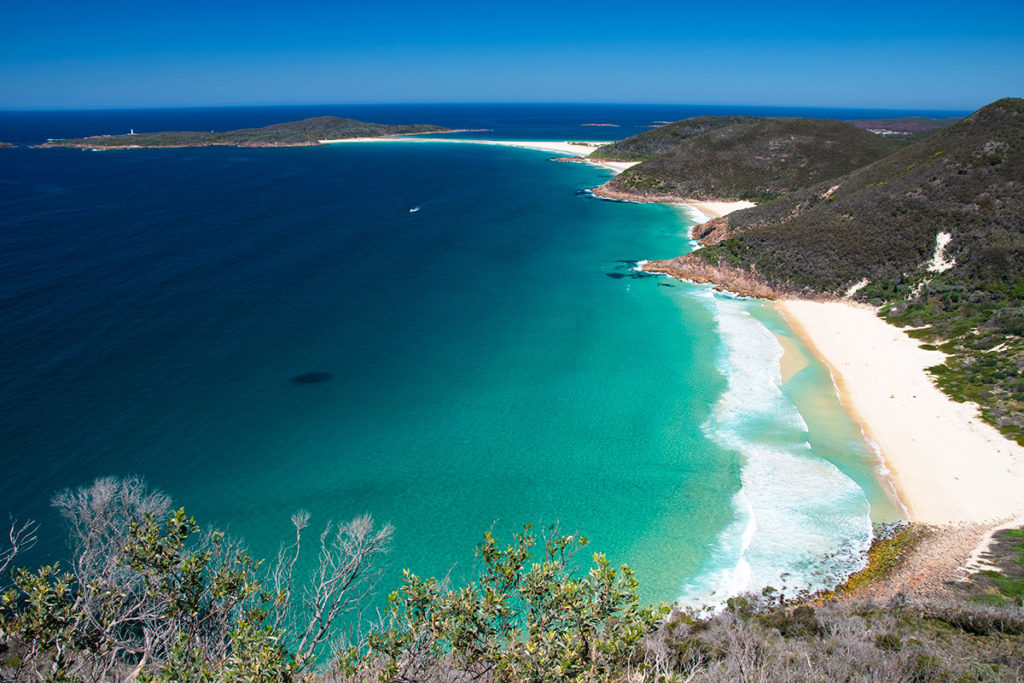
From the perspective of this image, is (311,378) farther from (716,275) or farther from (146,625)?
(716,275)

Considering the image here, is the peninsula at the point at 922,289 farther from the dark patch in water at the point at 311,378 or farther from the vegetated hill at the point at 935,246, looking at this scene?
the dark patch in water at the point at 311,378

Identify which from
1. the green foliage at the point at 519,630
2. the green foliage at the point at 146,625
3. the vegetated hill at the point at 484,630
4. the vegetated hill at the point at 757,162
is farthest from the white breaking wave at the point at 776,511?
the vegetated hill at the point at 757,162

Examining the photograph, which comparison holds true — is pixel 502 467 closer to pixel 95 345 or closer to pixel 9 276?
pixel 95 345

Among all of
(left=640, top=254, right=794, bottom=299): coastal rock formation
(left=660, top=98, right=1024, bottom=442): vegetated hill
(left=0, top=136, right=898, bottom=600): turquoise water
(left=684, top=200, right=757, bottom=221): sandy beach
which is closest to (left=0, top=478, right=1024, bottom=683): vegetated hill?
(left=0, top=136, right=898, bottom=600): turquoise water

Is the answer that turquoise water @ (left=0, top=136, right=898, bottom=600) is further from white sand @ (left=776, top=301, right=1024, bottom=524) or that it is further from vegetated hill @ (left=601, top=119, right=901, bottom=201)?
vegetated hill @ (left=601, top=119, right=901, bottom=201)

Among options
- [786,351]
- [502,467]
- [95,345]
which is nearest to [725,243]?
[786,351]
